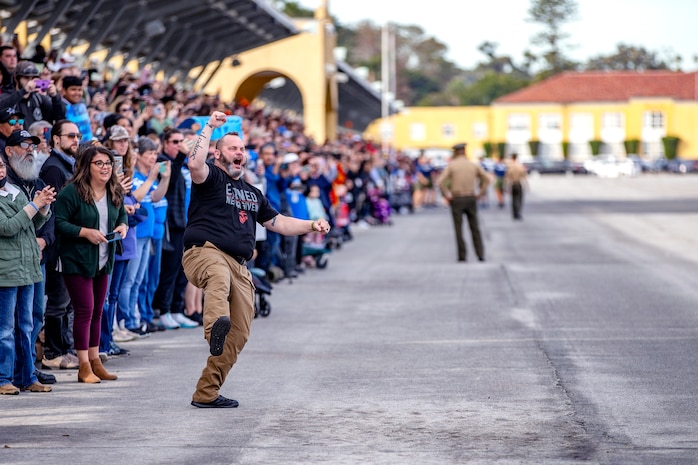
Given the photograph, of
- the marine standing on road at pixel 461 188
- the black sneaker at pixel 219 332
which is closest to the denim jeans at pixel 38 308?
the black sneaker at pixel 219 332

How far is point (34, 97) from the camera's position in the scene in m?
12.5

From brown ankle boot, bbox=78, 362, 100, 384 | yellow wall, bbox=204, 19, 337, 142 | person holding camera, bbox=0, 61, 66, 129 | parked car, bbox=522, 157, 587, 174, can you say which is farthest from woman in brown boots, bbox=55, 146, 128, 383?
parked car, bbox=522, 157, 587, 174

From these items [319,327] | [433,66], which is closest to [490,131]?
[433,66]

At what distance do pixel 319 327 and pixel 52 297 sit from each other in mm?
3592

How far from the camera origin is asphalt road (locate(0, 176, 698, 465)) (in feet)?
25.4

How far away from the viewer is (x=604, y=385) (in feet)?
32.6

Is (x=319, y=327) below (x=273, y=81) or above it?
below

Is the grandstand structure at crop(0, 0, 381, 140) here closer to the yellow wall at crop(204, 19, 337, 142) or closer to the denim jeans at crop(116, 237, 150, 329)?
the yellow wall at crop(204, 19, 337, 142)

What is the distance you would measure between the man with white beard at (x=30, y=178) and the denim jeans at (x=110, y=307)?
4.00ft

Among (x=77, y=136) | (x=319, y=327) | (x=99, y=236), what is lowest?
(x=319, y=327)

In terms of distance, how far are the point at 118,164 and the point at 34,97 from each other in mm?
1918

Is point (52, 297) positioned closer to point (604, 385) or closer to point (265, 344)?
point (265, 344)

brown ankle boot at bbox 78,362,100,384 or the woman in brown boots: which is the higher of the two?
the woman in brown boots

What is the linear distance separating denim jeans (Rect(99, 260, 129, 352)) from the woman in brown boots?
1180mm
